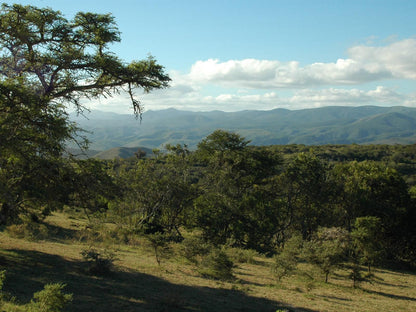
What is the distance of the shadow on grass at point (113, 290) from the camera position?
9195 millimetres

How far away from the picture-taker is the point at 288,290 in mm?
14883

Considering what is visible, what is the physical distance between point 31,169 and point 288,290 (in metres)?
12.1

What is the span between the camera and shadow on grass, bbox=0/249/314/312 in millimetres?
9195

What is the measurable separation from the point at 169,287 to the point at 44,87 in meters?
8.50

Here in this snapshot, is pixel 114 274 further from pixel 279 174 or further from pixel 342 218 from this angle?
pixel 342 218

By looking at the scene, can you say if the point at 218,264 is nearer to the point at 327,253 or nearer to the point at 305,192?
the point at 327,253

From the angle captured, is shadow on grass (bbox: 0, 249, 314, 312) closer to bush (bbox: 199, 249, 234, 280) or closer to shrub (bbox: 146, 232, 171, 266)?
bush (bbox: 199, 249, 234, 280)

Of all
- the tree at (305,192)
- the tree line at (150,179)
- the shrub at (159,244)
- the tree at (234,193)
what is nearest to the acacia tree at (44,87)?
the tree line at (150,179)

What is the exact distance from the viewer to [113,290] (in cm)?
1045

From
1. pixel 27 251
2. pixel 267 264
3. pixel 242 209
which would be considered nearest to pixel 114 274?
pixel 27 251

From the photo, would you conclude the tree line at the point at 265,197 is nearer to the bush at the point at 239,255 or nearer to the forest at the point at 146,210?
the forest at the point at 146,210

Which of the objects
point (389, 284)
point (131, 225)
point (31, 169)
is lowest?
point (389, 284)

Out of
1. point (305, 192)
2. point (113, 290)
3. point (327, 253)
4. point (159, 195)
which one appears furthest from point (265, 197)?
point (113, 290)

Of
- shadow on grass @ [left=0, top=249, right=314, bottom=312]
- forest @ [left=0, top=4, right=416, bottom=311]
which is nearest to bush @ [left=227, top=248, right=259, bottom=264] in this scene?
forest @ [left=0, top=4, right=416, bottom=311]
